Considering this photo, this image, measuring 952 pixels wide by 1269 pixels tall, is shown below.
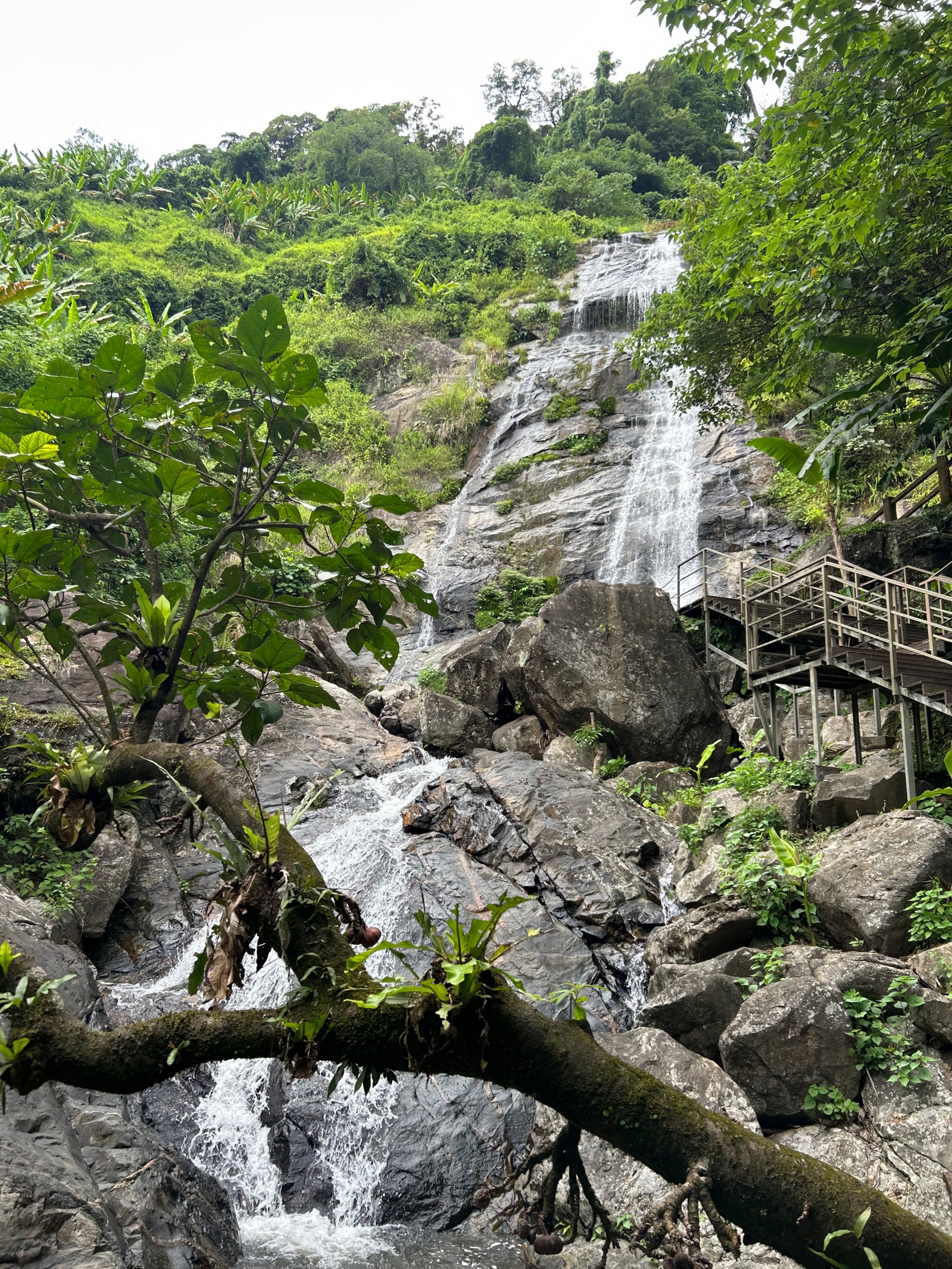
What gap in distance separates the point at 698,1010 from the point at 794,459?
5660mm

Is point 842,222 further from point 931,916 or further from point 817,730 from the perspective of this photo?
point 931,916

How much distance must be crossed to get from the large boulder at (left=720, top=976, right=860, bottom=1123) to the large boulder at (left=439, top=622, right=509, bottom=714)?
9098 mm

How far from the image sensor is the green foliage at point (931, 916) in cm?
674

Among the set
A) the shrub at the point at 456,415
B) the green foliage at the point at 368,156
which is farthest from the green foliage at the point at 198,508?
the green foliage at the point at 368,156

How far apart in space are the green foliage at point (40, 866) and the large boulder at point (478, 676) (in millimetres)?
7672

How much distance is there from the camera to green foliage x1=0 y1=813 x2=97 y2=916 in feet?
26.4

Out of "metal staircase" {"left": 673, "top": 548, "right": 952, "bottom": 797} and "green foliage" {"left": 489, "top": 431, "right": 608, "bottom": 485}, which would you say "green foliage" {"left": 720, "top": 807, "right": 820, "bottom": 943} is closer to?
"metal staircase" {"left": 673, "top": 548, "right": 952, "bottom": 797}

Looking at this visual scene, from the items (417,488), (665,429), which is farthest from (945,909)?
(417,488)

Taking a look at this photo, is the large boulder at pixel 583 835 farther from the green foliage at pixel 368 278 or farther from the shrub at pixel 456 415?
the green foliage at pixel 368 278

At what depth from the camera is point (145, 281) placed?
111 ft

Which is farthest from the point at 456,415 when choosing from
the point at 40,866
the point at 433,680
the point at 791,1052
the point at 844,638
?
the point at 791,1052

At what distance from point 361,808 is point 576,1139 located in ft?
32.6

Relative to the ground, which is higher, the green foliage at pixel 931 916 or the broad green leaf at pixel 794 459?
the broad green leaf at pixel 794 459

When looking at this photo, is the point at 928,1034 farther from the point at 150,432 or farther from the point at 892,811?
the point at 150,432
